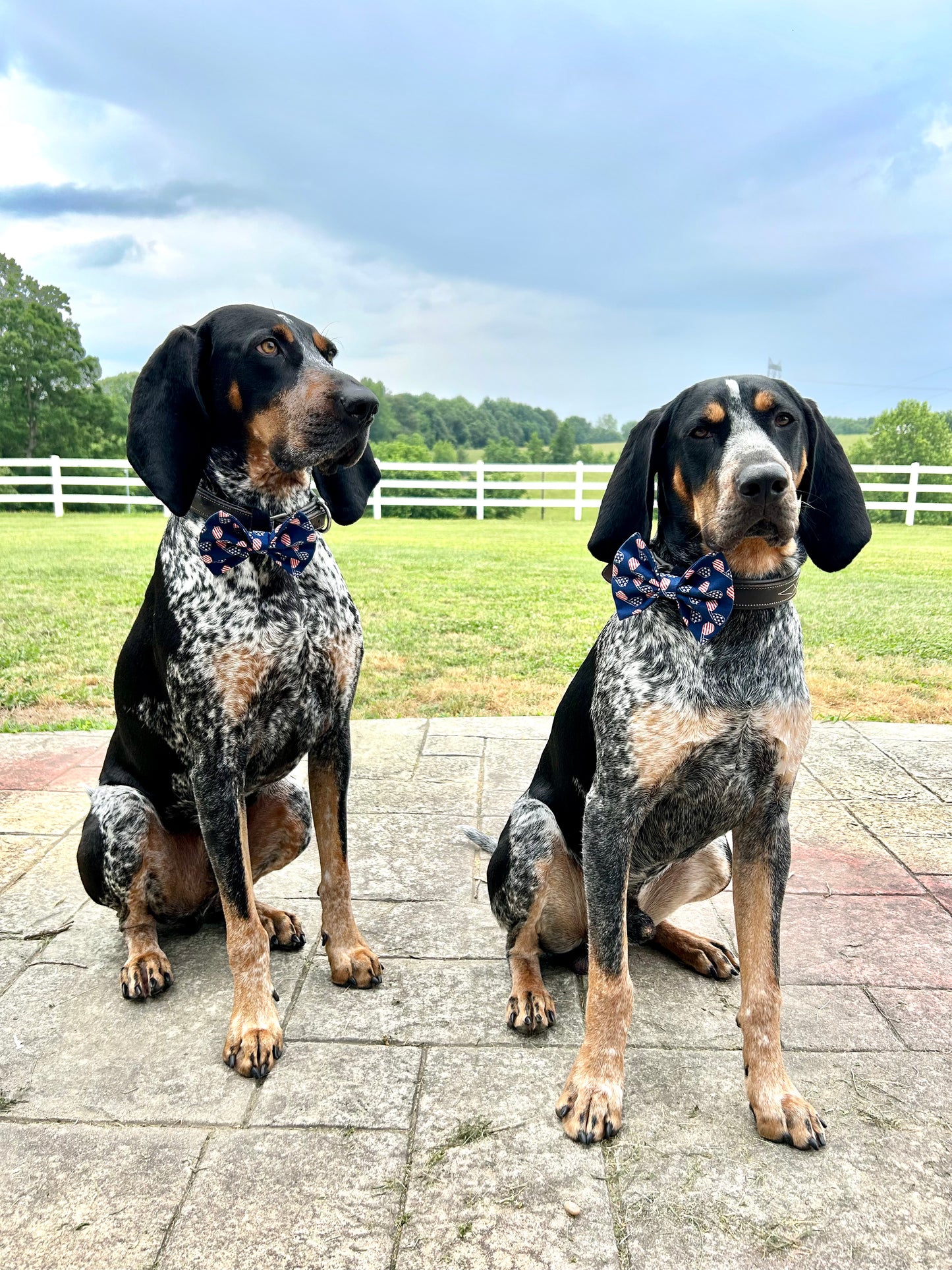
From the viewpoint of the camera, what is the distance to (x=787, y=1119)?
1.94 meters

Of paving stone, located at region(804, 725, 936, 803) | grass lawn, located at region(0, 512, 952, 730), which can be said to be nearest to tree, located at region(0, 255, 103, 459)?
grass lawn, located at region(0, 512, 952, 730)

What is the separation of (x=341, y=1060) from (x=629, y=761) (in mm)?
1076

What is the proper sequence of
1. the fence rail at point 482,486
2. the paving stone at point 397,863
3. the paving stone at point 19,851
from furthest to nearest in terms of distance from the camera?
the fence rail at point 482,486 < the paving stone at point 19,851 < the paving stone at point 397,863

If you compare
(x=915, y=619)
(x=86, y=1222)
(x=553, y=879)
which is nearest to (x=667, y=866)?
(x=553, y=879)

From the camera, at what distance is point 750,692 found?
1.99 metres

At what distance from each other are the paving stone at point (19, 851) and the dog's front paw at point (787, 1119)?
8.54 feet

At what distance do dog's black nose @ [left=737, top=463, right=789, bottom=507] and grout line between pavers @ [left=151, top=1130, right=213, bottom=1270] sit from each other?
185 centimetres

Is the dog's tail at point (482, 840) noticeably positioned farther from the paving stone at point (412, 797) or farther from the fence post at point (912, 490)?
the fence post at point (912, 490)

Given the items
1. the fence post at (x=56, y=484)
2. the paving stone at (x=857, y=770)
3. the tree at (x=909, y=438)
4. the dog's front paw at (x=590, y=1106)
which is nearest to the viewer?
the dog's front paw at (x=590, y=1106)

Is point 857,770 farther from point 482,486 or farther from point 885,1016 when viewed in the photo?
point 482,486

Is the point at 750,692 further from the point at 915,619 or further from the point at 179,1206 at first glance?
the point at 915,619

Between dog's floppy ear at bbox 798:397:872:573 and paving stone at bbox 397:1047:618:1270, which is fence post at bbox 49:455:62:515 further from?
dog's floppy ear at bbox 798:397:872:573

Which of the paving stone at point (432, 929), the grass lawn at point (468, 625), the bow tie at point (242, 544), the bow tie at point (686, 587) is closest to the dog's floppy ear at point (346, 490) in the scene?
the bow tie at point (242, 544)

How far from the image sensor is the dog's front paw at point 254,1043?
2.16 m
